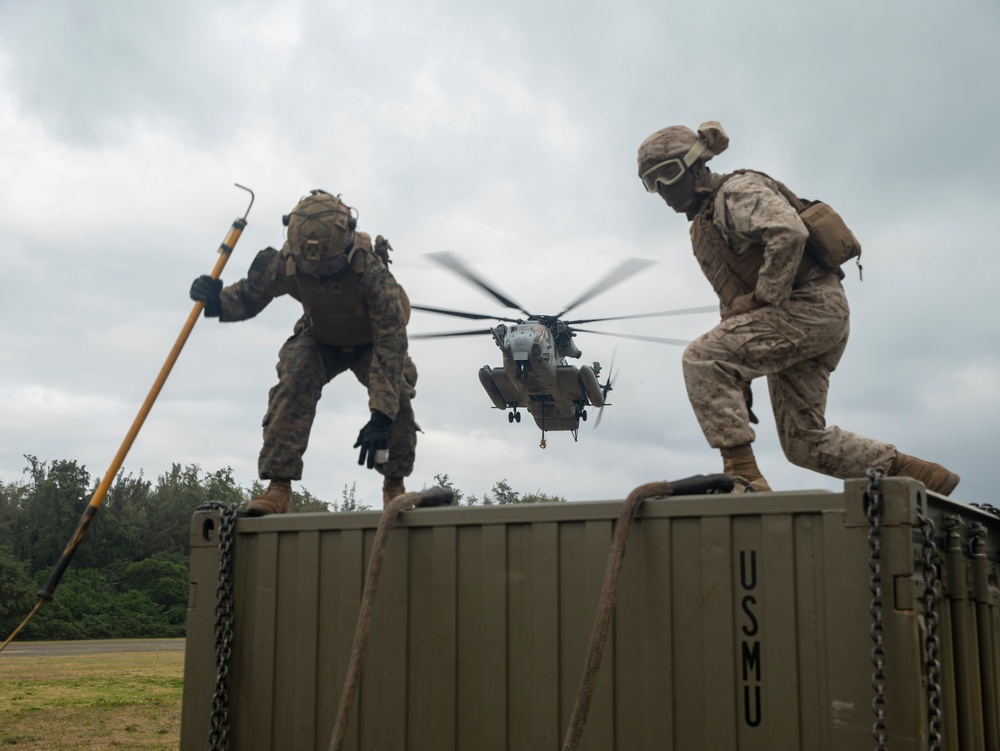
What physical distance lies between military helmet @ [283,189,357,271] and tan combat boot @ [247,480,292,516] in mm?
1177

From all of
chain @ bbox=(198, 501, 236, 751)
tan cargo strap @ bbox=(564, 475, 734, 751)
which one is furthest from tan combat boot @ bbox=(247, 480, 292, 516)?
tan cargo strap @ bbox=(564, 475, 734, 751)

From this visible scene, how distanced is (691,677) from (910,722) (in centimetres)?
66

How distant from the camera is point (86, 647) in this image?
21734 mm

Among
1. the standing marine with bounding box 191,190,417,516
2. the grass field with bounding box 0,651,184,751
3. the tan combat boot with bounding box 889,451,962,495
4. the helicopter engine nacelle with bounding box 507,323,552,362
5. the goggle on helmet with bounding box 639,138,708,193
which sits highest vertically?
the helicopter engine nacelle with bounding box 507,323,552,362

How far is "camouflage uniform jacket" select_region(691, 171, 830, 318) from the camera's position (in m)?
4.88

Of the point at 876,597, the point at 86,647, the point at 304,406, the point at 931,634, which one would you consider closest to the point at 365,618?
the point at 876,597

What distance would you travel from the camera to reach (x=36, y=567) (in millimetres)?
31875

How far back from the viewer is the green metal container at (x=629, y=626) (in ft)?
10.1

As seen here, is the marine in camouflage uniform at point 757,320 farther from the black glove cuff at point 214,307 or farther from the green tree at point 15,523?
the green tree at point 15,523

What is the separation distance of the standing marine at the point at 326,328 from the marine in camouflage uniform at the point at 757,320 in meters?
1.62

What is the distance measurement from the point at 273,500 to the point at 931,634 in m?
3.30

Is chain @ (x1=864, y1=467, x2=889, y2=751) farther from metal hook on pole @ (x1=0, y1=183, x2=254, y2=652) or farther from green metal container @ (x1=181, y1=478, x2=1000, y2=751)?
metal hook on pole @ (x1=0, y1=183, x2=254, y2=652)

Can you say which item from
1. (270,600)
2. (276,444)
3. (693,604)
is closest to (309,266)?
(276,444)

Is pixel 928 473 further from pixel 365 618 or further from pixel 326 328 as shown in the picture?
pixel 326 328
